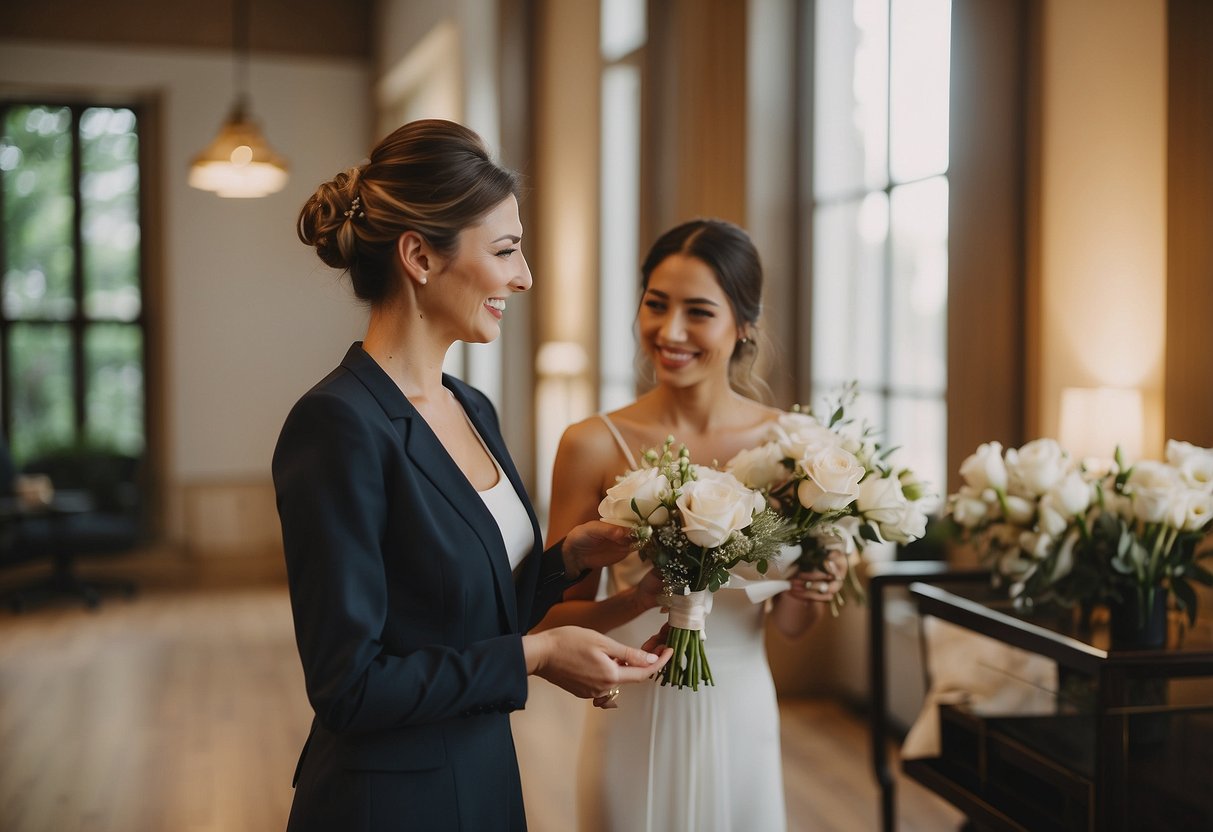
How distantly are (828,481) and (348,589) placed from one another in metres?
0.87

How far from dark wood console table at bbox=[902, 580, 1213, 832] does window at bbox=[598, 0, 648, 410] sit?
4.02m

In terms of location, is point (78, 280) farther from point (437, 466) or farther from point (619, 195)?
point (437, 466)

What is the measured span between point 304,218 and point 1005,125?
271 cm

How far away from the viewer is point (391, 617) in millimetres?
1540

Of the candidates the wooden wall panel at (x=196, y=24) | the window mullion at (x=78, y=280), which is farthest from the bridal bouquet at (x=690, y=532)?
the wooden wall panel at (x=196, y=24)

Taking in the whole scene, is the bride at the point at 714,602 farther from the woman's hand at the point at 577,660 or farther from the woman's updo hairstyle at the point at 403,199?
the woman's updo hairstyle at the point at 403,199

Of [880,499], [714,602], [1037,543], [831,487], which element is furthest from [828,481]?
[1037,543]

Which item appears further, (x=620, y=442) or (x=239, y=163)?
(x=239, y=163)

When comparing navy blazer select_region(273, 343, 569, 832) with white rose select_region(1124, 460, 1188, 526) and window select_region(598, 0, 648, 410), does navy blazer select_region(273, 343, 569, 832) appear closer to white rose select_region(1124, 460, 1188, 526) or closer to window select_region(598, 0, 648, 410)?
white rose select_region(1124, 460, 1188, 526)

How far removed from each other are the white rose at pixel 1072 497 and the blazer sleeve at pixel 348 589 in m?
1.35

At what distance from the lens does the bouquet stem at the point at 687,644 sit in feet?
6.11

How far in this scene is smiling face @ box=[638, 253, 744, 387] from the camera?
245 centimetres

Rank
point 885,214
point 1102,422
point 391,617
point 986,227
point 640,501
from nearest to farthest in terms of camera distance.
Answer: point 391,617, point 640,501, point 1102,422, point 986,227, point 885,214

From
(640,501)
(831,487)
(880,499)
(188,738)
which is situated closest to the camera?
(640,501)
